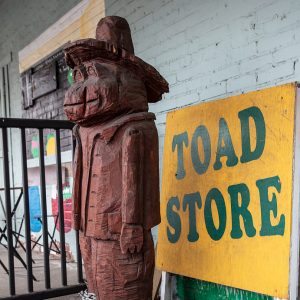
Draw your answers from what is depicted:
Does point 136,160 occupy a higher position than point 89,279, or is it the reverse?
point 136,160

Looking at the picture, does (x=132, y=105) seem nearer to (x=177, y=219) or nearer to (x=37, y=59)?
(x=177, y=219)

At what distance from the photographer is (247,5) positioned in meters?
1.96

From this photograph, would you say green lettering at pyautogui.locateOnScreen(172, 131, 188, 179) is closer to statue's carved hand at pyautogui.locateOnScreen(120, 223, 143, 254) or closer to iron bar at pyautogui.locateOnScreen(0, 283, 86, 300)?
statue's carved hand at pyautogui.locateOnScreen(120, 223, 143, 254)

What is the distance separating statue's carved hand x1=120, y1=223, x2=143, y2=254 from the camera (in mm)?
1439

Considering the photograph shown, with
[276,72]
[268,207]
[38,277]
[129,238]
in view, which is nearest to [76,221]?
[129,238]

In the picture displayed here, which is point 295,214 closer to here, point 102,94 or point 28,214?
point 102,94

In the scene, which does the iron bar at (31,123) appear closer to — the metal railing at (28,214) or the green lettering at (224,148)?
the metal railing at (28,214)

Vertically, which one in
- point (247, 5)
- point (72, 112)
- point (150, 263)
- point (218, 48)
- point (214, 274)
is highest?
point (247, 5)

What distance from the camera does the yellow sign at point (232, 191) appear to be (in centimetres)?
154

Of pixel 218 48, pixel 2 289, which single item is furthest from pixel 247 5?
pixel 2 289

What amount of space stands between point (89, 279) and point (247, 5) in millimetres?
1508

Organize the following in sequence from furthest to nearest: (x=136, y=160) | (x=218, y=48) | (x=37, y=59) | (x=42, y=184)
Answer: (x=37, y=59) < (x=42, y=184) < (x=218, y=48) < (x=136, y=160)

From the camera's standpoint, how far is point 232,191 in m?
1.73

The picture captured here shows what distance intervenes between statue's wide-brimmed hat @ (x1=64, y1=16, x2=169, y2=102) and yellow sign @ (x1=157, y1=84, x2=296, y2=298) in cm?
37
